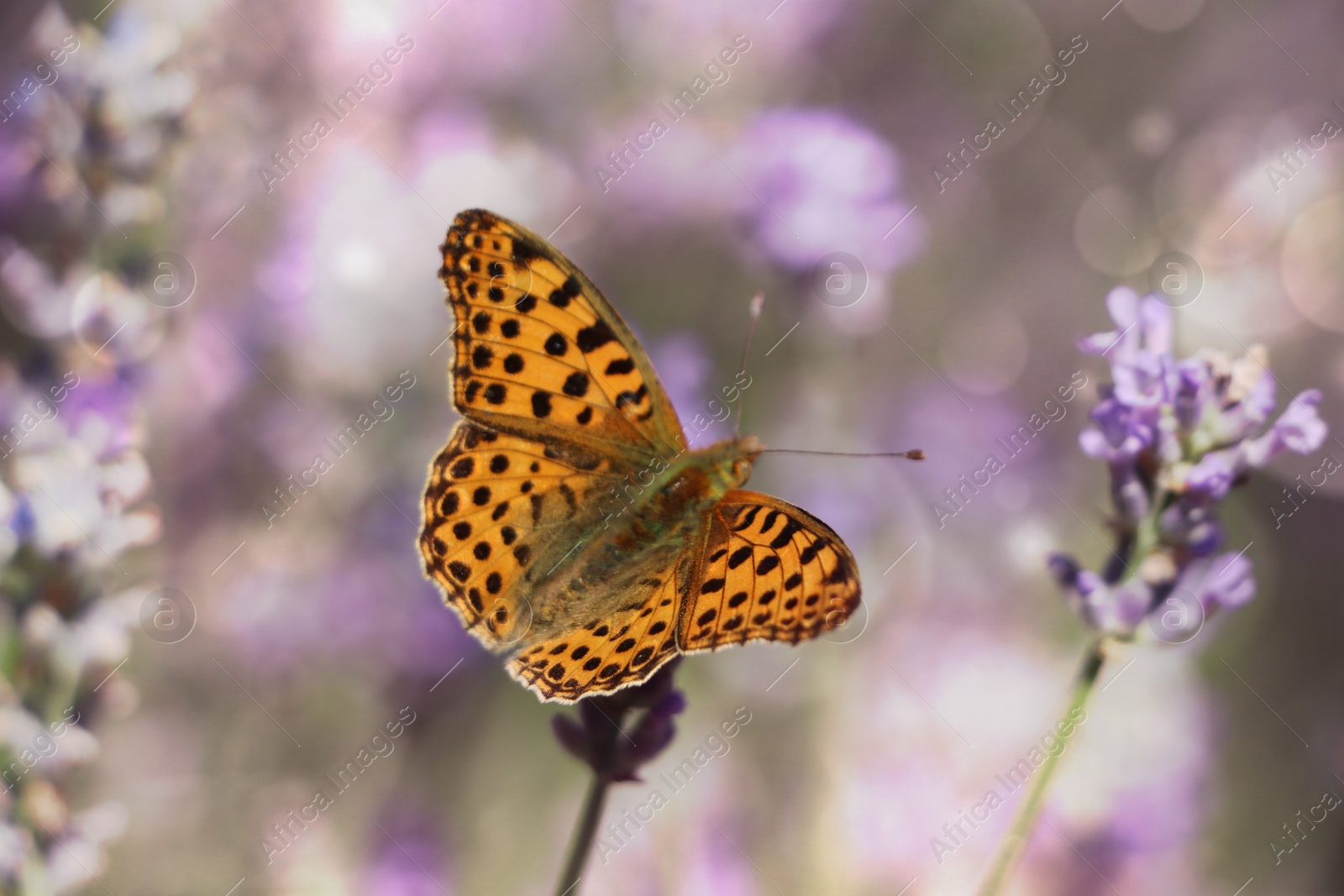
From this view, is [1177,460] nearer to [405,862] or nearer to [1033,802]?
[1033,802]

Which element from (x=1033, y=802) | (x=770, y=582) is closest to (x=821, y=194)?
(x=770, y=582)

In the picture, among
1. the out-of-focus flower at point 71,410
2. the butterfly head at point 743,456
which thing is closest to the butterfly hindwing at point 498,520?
the butterfly head at point 743,456

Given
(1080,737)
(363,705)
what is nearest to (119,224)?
(363,705)

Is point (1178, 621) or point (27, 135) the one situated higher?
point (27, 135)

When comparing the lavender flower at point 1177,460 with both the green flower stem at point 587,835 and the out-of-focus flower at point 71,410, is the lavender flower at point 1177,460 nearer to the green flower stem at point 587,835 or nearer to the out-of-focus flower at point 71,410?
the green flower stem at point 587,835

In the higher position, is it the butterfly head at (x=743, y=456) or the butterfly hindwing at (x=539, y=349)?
the butterfly hindwing at (x=539, y=349)

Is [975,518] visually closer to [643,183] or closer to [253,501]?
[643,183]
